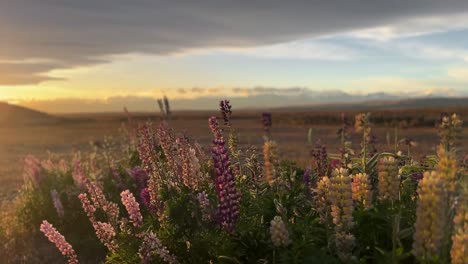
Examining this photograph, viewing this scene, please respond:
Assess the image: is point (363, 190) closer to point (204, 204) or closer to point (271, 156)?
point (271, 156)

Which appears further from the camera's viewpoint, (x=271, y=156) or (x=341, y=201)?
(x=271, y=156)

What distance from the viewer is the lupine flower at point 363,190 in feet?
12.6

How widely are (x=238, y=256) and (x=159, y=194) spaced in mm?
1512

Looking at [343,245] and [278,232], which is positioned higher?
[278,232]

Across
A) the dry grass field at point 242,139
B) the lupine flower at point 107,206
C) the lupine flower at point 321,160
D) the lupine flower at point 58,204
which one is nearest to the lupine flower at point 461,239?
the dry grass field at point 242,139

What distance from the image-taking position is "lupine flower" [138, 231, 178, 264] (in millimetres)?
3906

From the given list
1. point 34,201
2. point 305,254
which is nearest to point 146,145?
point 305,254

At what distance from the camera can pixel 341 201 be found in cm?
340

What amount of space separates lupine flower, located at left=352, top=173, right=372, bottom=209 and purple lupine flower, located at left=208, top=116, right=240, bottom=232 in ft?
3.07

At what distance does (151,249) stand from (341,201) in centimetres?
158

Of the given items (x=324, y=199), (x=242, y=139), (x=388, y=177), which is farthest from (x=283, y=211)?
(x=242, y=139)

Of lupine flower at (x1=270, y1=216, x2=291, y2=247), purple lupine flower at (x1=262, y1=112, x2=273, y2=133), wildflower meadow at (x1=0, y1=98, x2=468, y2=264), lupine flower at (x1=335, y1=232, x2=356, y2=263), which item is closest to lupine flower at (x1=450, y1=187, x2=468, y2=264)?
wildflower meadow at (x1=0, y1=98, x2=468, y2=264)

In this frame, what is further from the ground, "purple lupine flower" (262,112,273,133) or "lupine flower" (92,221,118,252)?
"purple lupine flower" (262,112,273,133)

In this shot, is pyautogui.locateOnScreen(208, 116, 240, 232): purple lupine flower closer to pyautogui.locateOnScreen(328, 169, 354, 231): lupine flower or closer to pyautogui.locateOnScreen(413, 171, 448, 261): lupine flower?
pyautogui.locateOnScreen(328, 169, 354, 231): lupine flower
